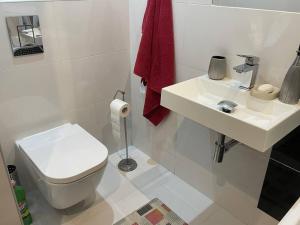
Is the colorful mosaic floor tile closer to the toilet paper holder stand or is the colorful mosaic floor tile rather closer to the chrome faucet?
the toilet paper holder stand

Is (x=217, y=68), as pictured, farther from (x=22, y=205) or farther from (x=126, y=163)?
(x=22, y=205)

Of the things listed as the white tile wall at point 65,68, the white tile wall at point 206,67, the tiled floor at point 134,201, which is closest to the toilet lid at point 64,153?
the white tile wall at point 65,68

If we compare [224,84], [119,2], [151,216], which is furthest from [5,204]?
[119,2]

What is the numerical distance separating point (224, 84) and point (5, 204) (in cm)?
109

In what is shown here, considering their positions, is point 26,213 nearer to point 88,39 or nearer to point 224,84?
point 88,39

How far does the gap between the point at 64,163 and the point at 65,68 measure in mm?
621

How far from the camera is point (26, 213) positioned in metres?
1.56

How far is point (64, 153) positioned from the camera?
1.48 metres

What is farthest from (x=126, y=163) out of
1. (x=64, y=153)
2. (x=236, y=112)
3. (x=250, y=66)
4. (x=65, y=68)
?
(x=250, y=66)

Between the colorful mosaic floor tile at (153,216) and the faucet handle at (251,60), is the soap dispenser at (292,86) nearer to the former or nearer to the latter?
the faucet handle at (251,60)

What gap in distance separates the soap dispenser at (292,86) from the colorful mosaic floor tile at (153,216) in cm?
98

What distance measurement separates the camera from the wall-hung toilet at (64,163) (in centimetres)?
135

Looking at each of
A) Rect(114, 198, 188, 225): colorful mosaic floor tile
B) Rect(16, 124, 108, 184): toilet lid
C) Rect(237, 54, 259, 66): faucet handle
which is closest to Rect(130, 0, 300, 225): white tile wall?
Rect(237, 54, 259, 66): faucet handle

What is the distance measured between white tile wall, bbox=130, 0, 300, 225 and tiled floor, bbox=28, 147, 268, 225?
0.07 metres
